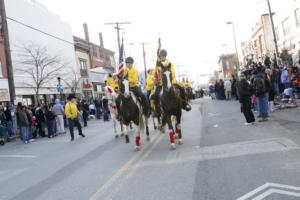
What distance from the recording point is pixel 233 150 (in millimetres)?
9891

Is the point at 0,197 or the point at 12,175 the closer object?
the point at 0,197

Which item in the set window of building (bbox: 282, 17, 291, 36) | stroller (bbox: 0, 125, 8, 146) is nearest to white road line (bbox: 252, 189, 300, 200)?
stroller (bbox: 0, 125, 8, 146)

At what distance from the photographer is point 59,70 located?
48.1 meters

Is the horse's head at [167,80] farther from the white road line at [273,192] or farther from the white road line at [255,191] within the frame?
the white road line at [273,192]

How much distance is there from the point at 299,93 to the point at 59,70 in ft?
107

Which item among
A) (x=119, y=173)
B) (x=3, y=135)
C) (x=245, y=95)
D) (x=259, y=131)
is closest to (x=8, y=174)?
(x=119, y=173)

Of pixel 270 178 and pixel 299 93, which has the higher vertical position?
pixel 299 93

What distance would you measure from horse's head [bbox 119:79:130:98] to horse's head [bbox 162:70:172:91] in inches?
40.7

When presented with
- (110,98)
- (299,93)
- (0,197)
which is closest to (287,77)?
(299,93)

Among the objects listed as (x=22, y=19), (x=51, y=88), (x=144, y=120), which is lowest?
(x=144, y=120)

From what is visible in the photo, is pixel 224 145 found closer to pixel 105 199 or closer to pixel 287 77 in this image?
pixel 105 199

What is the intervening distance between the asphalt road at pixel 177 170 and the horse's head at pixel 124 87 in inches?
60.4

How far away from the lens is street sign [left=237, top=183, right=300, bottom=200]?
6030 millimetres

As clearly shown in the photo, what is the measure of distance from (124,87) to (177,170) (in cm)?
399
